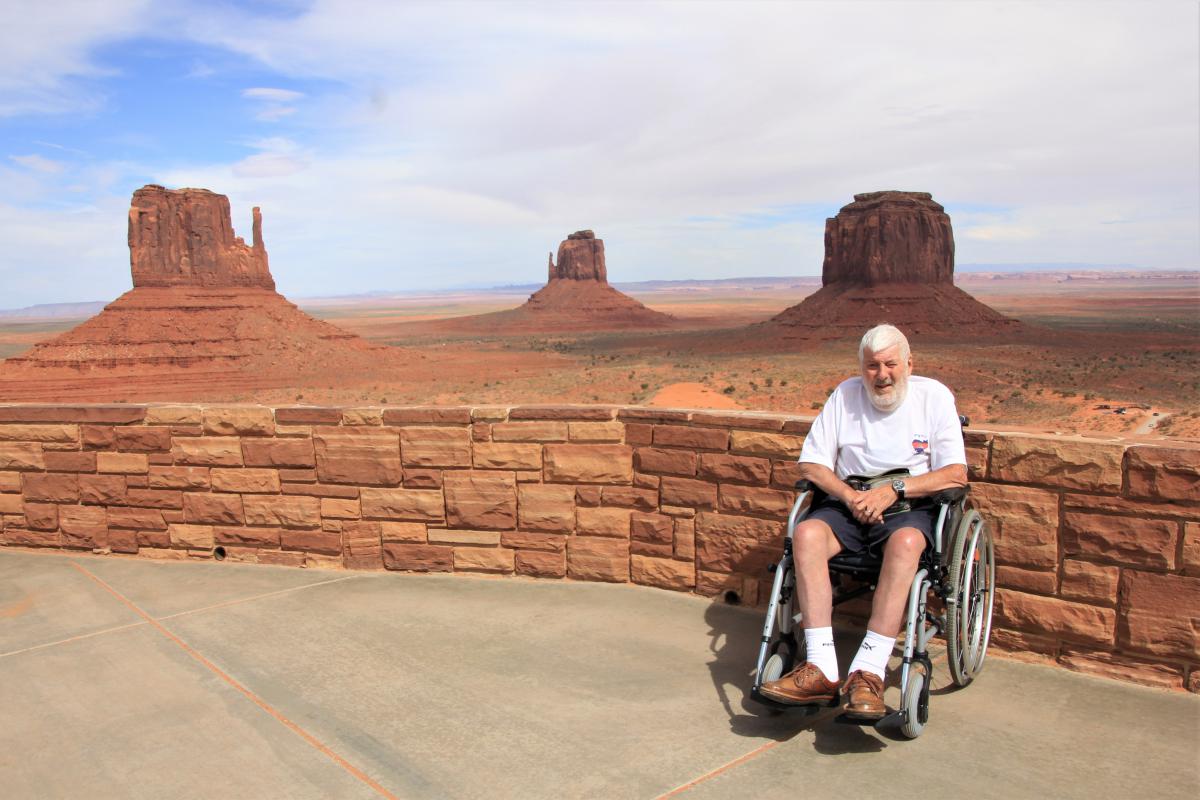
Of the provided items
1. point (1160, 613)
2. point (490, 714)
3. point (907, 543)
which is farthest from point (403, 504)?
point (1160, 613)

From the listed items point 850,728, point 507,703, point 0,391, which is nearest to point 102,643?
point 507,703

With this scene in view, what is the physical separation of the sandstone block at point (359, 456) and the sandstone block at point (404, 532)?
0.91 ft

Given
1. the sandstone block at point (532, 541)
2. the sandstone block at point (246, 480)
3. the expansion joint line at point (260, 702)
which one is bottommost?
the expansion joint line at point (260, 702)

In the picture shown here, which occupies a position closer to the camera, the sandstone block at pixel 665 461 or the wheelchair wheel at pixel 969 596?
the wheelchair wheel at pixel 969 596

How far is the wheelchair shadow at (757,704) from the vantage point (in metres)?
3.25

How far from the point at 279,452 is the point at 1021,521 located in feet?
14.4

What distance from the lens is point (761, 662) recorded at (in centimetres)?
340

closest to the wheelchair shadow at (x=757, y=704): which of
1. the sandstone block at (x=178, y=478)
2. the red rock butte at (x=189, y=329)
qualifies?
the sandstone block at (x=178, y=478)

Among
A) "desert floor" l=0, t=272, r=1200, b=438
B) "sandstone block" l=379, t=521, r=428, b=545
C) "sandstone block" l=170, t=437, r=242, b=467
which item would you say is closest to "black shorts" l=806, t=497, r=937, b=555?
"sandstone block" l=379, t=521, r=428, b=545

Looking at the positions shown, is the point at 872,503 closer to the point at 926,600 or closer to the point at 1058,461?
the point at 926,600

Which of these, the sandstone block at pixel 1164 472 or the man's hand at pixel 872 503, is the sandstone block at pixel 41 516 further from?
the sandstone block at pixel 1164 472

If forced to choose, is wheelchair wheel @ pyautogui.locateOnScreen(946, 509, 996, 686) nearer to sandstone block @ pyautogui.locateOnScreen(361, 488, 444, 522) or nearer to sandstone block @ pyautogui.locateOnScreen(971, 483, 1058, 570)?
sandstone block @ pyautogui.locateOnScreen(971, 483, 1058, 570)

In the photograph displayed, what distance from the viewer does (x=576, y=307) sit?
102812mm

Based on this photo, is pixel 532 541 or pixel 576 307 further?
pixel 576 307
